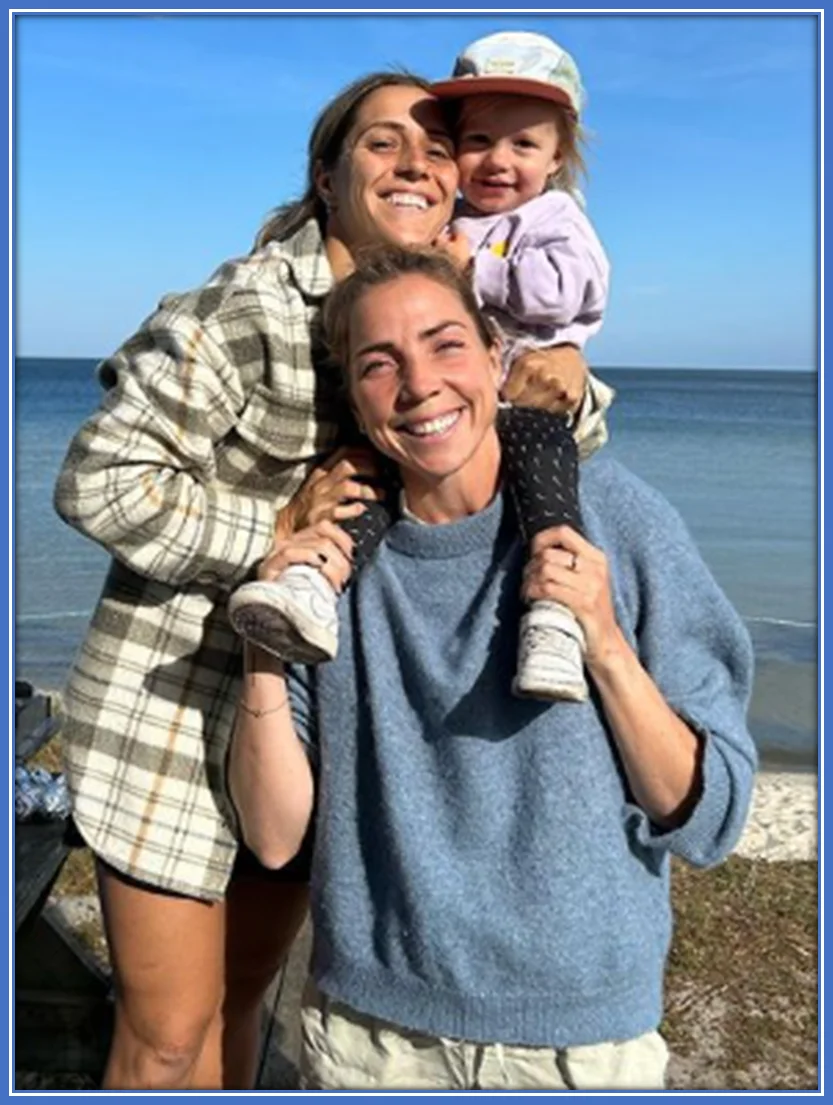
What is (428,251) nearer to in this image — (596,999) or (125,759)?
(125,759)

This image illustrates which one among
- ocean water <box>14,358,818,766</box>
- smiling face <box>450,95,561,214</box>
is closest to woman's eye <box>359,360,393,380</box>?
smiling face <box>450,95,561,214</box>

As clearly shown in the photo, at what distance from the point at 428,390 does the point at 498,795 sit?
26.5 inches

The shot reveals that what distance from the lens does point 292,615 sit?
6.80ft

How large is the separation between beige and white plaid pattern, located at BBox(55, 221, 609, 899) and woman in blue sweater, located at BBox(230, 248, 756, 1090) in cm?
16

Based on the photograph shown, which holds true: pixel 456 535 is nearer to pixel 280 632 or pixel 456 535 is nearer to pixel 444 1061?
pixel 280 632

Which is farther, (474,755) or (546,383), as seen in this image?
(546,383)

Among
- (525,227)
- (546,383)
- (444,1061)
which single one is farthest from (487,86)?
(444,1061)

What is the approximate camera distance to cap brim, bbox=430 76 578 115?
269 centimetres

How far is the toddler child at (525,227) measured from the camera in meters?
2.32

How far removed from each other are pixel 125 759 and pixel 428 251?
1.12 metres

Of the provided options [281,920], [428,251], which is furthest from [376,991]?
[428,251]

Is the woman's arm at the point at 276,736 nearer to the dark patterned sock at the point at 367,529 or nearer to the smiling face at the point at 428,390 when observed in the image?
the dark patterned sock at the point at 367,529

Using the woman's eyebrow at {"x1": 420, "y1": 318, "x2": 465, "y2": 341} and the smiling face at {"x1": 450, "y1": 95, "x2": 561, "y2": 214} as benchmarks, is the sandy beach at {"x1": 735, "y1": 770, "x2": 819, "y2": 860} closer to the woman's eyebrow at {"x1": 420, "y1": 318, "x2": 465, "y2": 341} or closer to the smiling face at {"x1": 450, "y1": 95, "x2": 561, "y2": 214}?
the smiling face at {"x1": 450, "y1": 95, "x2": 561, "y2": 214}

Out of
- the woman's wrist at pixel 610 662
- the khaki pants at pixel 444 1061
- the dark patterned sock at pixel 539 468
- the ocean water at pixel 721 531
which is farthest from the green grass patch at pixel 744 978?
the dark patterned sock at pixel 539 468
